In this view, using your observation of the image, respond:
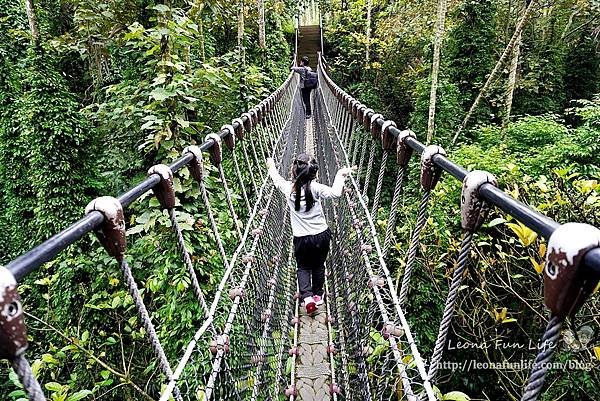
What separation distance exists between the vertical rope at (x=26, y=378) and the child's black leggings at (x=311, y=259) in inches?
75.1

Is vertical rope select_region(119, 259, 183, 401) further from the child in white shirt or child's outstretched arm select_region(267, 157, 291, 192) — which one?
child's outstretched arm select_region(267, 157, 291, 192)

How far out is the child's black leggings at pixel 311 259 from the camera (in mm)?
2322

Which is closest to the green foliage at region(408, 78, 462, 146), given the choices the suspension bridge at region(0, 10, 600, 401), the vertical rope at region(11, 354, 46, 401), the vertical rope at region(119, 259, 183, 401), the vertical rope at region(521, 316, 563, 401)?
the suspension bridge at region(0, 10, 600, 401)

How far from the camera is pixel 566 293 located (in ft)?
1.33

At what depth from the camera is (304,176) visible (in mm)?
2191

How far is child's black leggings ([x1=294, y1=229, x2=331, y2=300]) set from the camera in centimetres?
232

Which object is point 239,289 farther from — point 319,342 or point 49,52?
point 49,52

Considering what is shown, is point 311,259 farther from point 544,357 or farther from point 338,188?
point 544,357

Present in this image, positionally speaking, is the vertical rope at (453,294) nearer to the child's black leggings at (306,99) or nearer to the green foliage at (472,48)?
the child's black leggings at (306,99)

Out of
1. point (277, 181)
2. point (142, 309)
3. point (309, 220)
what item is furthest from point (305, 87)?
point (142, 309)

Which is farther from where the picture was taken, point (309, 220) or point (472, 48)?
point (472, 48)

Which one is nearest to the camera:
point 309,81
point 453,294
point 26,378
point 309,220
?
point 26,378

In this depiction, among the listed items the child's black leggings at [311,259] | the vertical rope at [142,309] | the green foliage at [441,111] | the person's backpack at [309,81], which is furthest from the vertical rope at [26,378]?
the green foliage at [441,111]

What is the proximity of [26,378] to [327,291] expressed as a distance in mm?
2239
